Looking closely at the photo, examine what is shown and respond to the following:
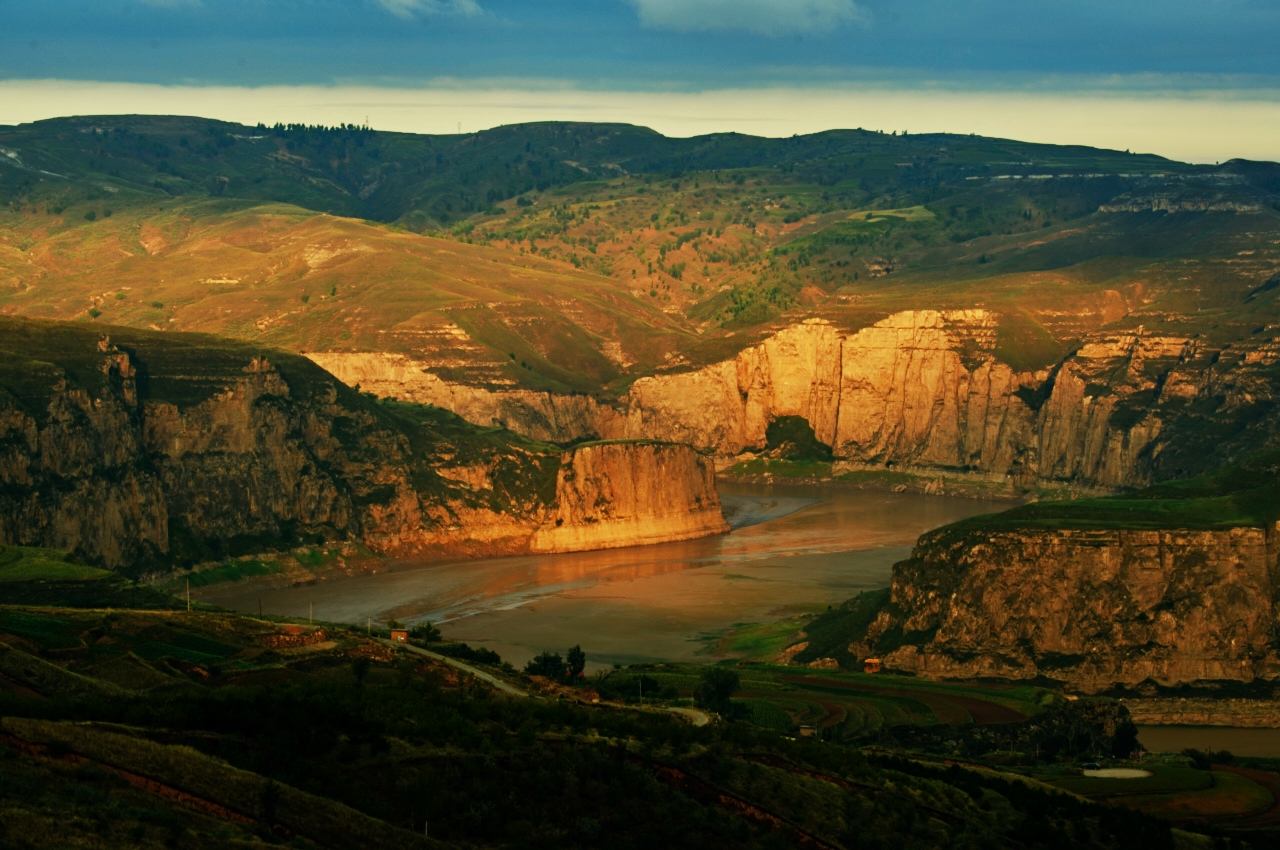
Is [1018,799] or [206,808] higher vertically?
[206,808]

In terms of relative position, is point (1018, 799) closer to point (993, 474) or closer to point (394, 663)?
point (394, 663)

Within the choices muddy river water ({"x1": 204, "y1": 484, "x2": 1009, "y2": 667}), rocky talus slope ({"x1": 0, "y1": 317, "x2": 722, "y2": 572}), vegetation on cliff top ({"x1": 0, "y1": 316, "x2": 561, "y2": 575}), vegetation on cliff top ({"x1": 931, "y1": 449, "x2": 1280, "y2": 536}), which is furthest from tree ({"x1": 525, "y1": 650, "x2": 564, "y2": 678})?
vegetation on cliff top ({"x1": 0, "y1": 316, "x2": 561, "y2": 575})

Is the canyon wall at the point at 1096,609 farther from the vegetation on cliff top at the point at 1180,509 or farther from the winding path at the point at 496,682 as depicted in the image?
the winding path at the point at 496,682

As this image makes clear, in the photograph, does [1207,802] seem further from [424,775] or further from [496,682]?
[424,775]

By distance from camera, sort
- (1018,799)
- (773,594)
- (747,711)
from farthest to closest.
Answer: (773,594) < (747,711) < (1018,799)

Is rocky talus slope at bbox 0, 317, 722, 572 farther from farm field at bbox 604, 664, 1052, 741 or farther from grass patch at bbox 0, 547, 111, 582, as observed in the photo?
farm field at bbox 604, 664, 1052, 741

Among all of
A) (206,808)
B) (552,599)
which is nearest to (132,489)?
(552,599)
